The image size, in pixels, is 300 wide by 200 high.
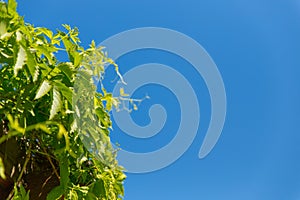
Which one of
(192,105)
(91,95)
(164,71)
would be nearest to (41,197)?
(91,95)

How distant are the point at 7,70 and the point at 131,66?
1.61 ft

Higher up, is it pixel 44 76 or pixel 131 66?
pixel 131 66

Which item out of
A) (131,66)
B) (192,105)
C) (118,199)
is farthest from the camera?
(131,66)

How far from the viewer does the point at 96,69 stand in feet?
2.20

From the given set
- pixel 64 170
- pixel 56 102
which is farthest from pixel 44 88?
pixel 64 170

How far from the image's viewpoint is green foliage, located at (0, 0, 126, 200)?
474mm

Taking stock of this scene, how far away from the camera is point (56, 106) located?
44 cm

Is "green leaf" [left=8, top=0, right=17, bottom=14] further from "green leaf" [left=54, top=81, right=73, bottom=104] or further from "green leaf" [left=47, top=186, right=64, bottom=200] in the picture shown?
"green leaf" [left=47, top=186, right=64, bottom=200]

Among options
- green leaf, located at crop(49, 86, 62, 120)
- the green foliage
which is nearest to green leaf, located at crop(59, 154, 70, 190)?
the green foliage

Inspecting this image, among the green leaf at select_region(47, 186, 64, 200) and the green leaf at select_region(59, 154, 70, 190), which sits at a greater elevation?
the green leaf at select_region(59, 154, 70, 190)

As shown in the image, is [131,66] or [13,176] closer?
[13,176]

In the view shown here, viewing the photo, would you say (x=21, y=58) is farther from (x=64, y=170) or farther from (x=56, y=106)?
(x=64, y=170)

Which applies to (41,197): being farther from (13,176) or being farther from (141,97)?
(141,97)

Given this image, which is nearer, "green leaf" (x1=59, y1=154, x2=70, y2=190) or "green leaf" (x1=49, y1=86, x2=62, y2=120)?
"green leaf" (x1=49, y1=86, x2=62, y2=120)
